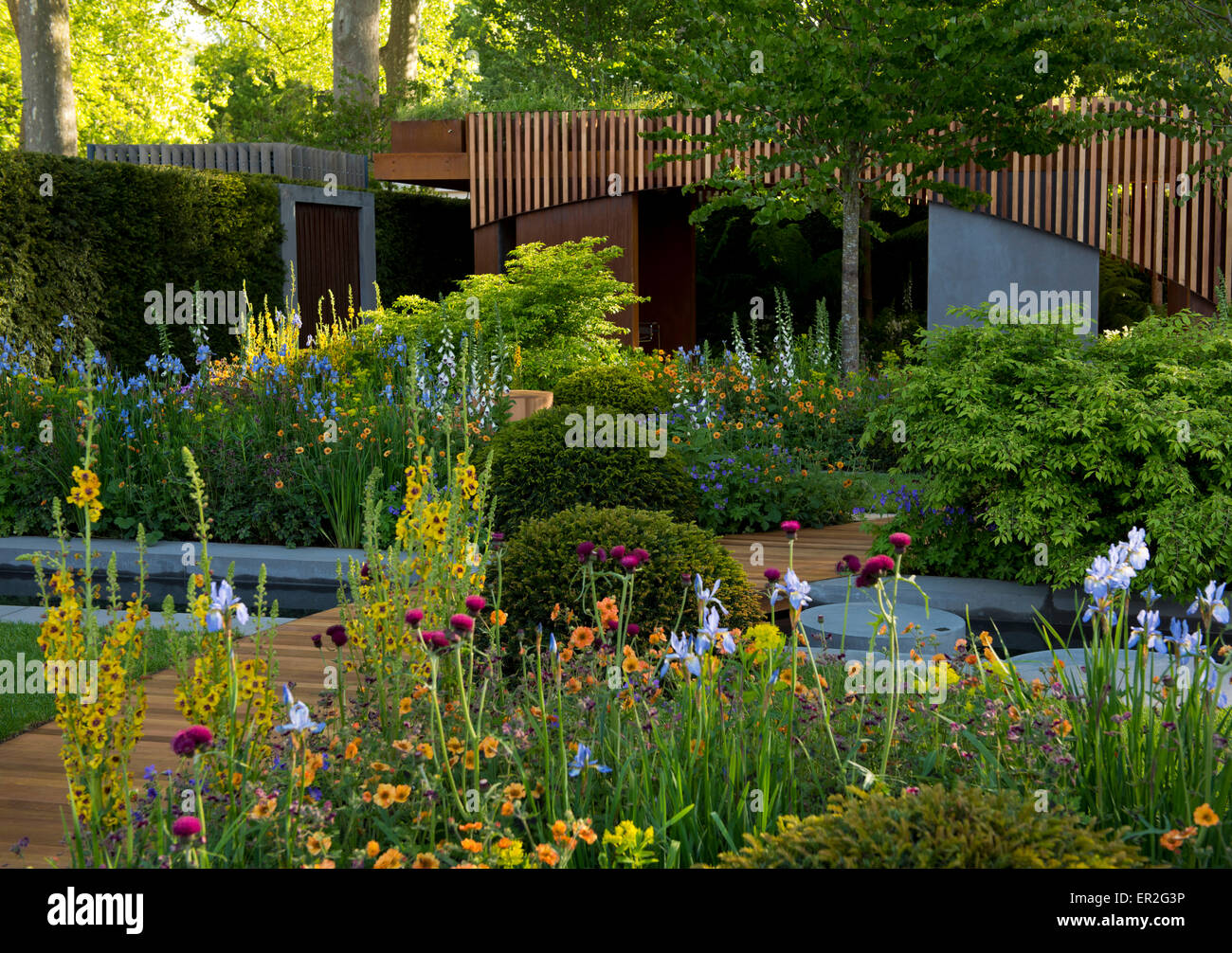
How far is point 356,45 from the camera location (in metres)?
21.1

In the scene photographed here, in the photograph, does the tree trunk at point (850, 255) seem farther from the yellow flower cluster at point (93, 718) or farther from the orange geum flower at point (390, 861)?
the orange geum flower at point (390, 861)

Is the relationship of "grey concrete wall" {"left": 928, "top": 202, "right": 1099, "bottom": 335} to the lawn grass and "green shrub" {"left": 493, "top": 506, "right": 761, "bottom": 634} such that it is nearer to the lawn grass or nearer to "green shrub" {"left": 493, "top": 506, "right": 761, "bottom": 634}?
"green shrub" {"left": 493, "top": 506, "right": 761, "bottom": 634}

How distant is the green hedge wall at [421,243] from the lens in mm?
17281

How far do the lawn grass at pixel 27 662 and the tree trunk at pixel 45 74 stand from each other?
535 inches

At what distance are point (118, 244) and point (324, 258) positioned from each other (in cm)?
407

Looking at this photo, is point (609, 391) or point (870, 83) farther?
point (870, 83)

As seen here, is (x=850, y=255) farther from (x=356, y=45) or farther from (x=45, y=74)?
(x=356, y=45)

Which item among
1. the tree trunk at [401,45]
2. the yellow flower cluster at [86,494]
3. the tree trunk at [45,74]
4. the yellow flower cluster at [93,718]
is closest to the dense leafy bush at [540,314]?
the yellow flower cluster at [86,494]

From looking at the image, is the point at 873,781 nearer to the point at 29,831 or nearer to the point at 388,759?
the point at 388,759

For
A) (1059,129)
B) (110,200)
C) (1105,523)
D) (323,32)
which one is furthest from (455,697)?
(323,32)

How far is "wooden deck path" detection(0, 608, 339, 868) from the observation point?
294cm

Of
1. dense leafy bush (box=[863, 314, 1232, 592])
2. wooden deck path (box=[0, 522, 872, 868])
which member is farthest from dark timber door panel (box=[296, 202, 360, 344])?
dense leafy bush (box=[863, 314, 1232, 592])

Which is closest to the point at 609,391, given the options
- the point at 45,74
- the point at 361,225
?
the point at 361,225

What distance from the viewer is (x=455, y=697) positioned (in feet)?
10.1
